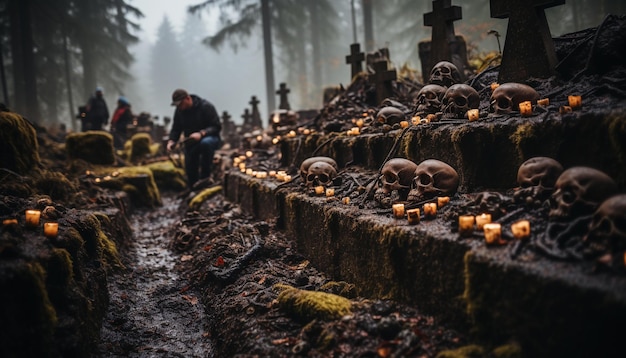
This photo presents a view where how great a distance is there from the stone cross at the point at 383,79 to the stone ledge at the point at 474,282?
4.48m

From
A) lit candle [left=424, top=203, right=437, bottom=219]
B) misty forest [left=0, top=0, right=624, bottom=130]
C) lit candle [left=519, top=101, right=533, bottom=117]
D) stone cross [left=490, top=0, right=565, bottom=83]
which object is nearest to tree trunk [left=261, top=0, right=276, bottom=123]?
misty forest [left=0, top=0, right=624, bottom=130]

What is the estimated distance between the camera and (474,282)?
263 centimetres

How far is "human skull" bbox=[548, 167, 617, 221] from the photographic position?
264 centimetres

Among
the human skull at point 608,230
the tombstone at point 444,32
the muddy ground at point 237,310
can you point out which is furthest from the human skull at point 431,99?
the human skull at point 608,230

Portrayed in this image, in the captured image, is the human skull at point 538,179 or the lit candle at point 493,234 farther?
the human skull at point 538,179

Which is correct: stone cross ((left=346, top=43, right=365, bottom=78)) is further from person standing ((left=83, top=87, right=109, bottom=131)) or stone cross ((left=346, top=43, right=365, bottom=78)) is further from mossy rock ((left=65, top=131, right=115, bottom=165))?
person standing ((left=83, top=87, right=109, bottom=131))

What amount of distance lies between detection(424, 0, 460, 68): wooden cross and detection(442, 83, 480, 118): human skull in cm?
267

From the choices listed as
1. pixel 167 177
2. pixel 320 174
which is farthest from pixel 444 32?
pixel 167 177

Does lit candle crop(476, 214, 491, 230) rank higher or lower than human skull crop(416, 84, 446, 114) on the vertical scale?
lower

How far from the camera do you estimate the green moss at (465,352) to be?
2.47 metres

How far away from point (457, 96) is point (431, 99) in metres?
0.65

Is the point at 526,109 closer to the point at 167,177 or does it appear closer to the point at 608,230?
the point at 608,230

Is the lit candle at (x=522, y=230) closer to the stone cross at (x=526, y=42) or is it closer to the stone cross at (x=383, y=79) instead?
the stone cross at (x=526, y=42)

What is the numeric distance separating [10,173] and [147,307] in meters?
2.85
